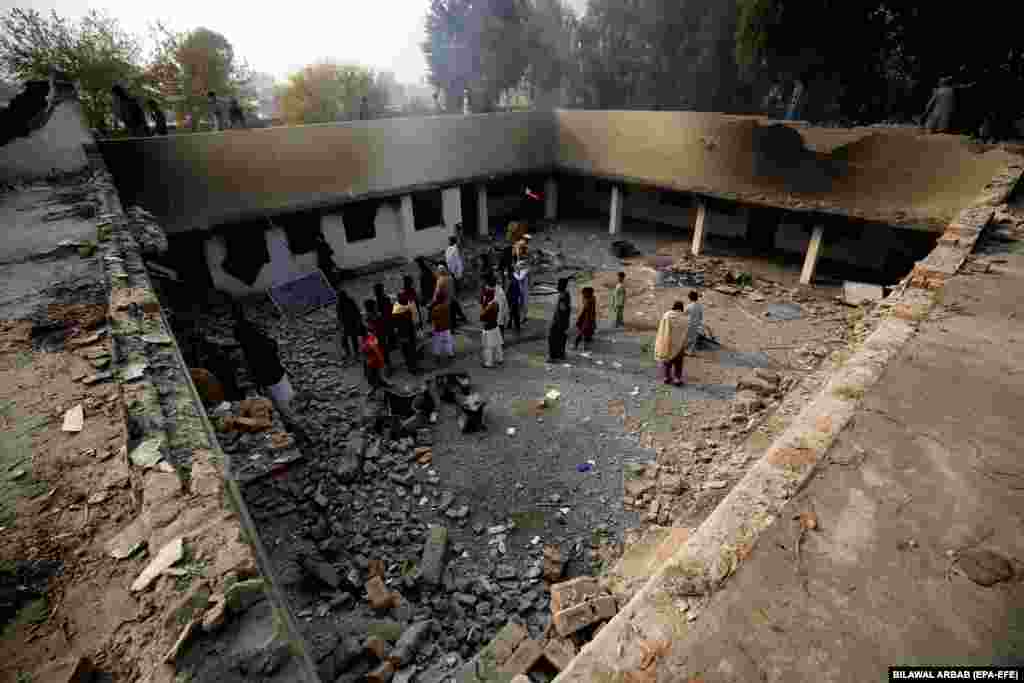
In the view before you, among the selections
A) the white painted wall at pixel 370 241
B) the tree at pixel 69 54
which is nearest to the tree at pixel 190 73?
the tree at pixel 69 54

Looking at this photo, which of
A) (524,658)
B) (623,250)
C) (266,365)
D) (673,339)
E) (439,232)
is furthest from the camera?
(439,232)

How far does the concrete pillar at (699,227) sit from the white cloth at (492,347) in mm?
9283

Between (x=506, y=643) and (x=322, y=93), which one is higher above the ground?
(x=322, y=93)

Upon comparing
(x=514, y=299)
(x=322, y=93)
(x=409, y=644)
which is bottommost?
(x=409, y=644)

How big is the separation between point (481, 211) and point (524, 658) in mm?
16137

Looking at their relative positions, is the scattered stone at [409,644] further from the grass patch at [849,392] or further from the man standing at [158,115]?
the man standing at [158,115]

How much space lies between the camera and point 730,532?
3.12 metres

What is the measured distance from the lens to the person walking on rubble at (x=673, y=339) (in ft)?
28.7

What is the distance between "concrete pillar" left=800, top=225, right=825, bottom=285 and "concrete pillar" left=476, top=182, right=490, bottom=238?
35.2ft

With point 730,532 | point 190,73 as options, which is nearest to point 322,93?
point 190,73

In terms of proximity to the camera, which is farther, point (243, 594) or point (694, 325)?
point (694, 325)

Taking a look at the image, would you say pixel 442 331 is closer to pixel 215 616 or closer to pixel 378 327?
pixel 378 327

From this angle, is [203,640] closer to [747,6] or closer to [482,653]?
[482,653]

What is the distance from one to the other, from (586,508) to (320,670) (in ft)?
12.0
